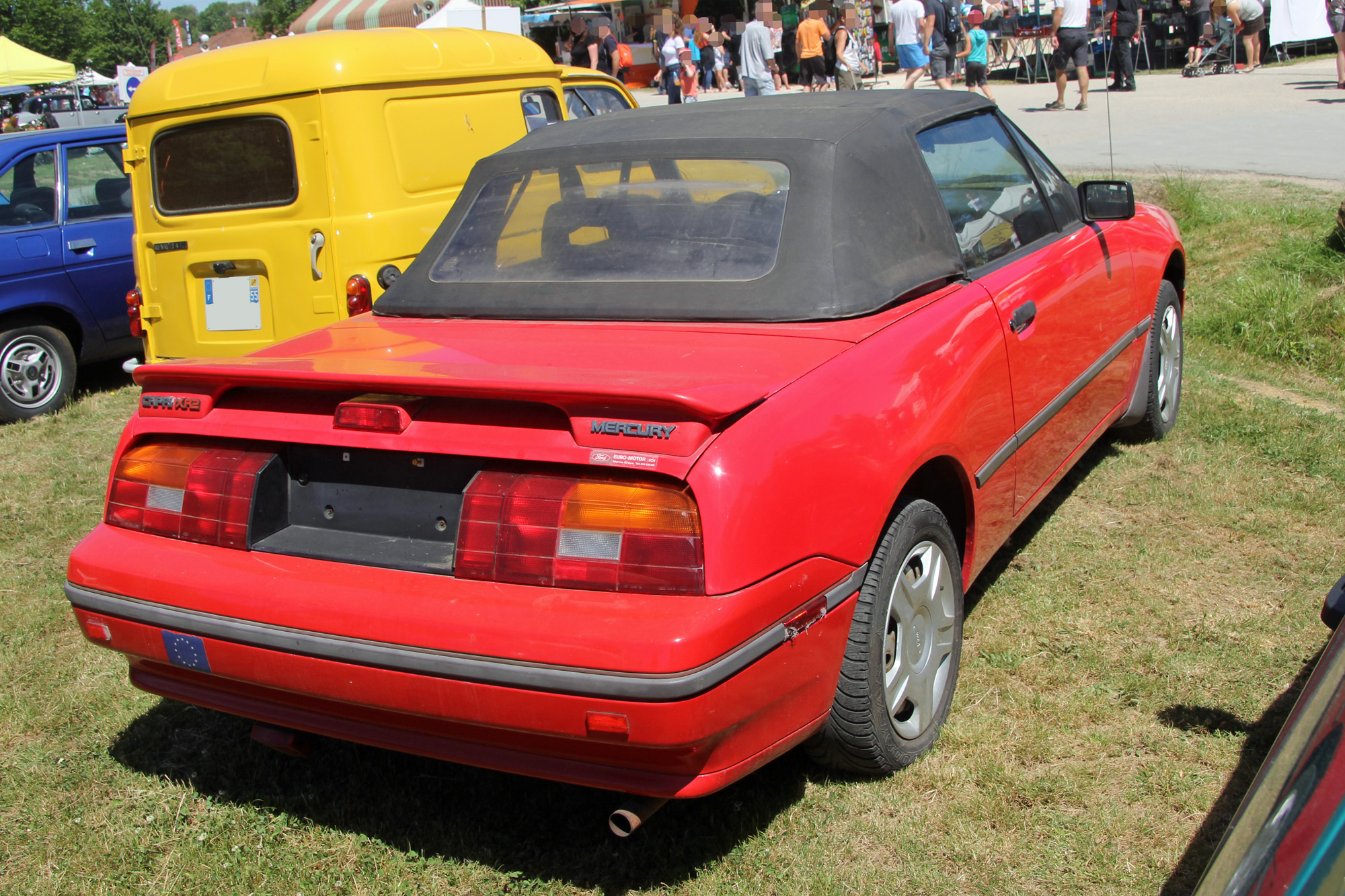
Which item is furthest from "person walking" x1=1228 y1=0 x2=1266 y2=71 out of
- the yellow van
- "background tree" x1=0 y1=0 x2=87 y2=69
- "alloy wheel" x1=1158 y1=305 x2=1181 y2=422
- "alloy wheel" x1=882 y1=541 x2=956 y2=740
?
"background tree" x1=0 y1=0 x2=87 y2=69

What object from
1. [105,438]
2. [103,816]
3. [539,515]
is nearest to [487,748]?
[539,515]

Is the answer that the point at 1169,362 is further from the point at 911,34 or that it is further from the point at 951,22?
the point at 951,22

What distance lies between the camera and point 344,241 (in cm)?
522

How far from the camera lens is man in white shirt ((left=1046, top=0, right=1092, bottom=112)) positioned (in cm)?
1405

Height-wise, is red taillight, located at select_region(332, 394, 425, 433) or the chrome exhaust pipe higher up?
red taillight, located at select_region(332, 394, 425, 433)

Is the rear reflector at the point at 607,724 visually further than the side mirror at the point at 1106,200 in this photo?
No

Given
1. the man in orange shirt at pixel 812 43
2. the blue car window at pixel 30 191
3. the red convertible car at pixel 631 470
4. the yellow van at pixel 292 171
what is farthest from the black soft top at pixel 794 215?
the man in orange shirt at pixel 812 43

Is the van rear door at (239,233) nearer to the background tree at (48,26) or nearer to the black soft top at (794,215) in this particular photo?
the black soft top at (794,215)

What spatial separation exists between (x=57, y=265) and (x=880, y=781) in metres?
6.44

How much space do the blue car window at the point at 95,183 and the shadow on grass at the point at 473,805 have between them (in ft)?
17.1

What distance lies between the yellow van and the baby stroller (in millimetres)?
16166

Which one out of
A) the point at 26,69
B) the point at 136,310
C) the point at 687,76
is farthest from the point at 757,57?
the point at 26,69

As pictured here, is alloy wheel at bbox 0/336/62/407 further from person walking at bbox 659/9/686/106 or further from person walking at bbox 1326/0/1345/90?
person walking at bbox 1326/0/1345/90

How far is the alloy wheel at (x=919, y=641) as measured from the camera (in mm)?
2693
